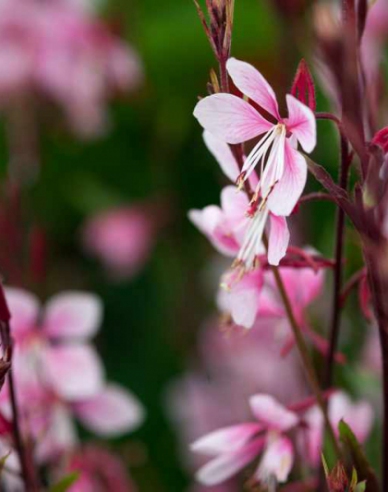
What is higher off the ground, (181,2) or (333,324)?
(181,2)

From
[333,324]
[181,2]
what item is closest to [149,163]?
[181,2]

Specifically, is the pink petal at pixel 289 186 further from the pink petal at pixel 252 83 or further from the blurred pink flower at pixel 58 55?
the blurred pink flower at pixel 58 55

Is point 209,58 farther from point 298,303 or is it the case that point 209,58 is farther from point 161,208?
point 298,303

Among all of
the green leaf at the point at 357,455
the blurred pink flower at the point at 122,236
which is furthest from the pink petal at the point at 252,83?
the blurred pink flower at the point at 122,236

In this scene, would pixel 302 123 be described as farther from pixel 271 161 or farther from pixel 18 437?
pixel 18 437

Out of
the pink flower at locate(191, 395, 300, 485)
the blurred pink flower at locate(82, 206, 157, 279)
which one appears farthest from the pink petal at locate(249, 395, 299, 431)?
the blurred pink flower at locate(82, 206, 157, 279)

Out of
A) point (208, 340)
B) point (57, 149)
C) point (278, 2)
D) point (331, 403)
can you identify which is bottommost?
point (208, 340)

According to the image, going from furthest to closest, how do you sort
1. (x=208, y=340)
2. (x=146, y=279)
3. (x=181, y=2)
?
(x=181, y=2) < (x=146, y=279) < (x=208, y=340)

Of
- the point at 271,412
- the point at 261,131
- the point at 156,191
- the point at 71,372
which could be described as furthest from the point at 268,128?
the point at 156,191
